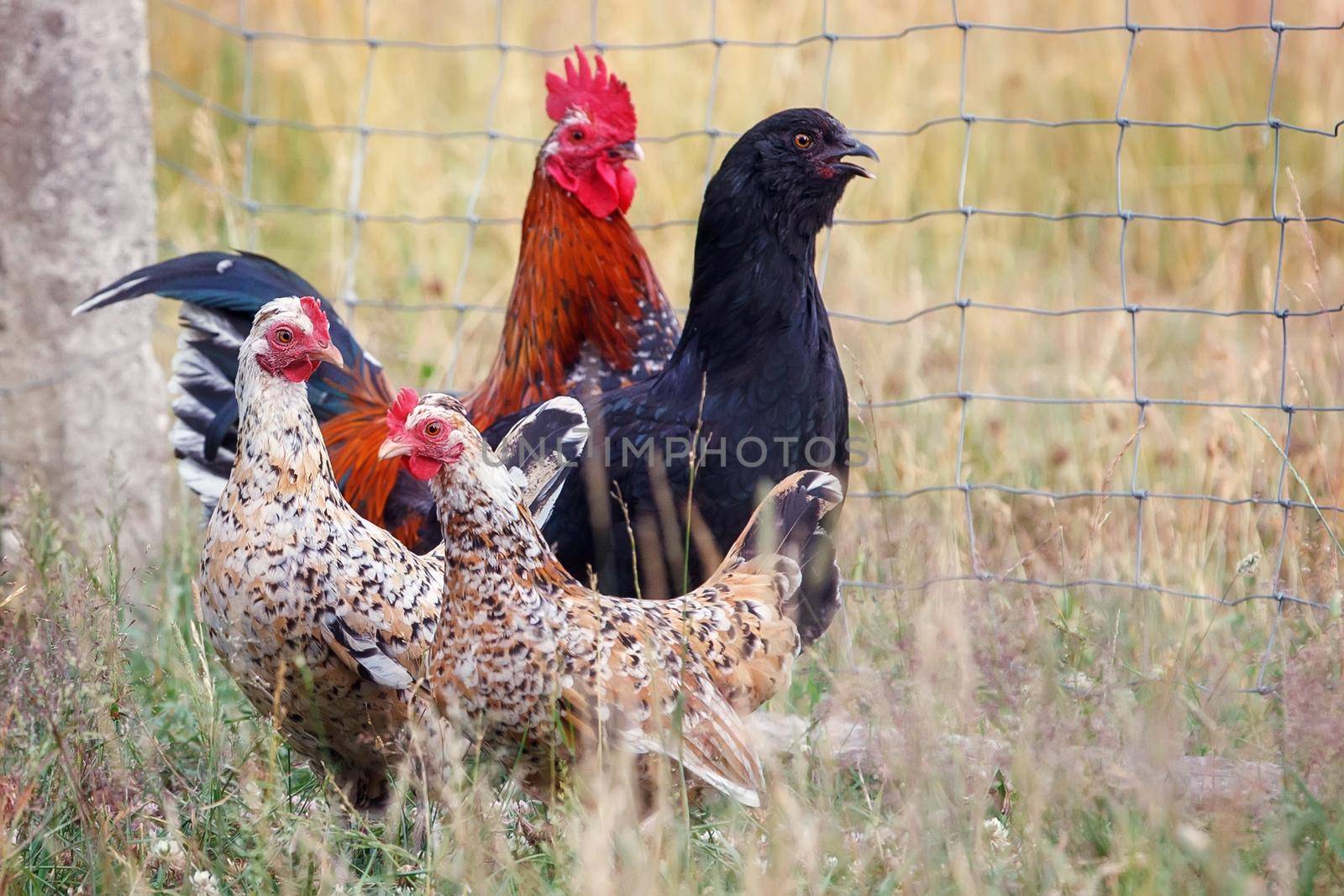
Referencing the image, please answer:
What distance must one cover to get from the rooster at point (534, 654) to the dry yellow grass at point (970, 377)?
0.17 metres

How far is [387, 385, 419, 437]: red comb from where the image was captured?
110 inches

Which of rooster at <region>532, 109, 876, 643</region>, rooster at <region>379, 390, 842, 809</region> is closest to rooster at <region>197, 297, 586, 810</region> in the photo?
rooster at <region>379, 390, 842, 809</region>

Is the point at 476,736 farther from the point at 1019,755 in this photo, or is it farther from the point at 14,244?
the point at 14,244

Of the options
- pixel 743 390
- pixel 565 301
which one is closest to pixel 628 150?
pixel 565 301

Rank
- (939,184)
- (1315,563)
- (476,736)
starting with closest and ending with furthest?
(476,736), (1315,563), (939,184)

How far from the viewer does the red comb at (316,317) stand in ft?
9.66

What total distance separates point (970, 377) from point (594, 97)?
8.39 feet

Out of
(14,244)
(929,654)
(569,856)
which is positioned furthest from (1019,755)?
(14,244)

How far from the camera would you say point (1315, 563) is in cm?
344

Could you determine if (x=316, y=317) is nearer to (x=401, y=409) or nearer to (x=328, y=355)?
(x=328, y=355)

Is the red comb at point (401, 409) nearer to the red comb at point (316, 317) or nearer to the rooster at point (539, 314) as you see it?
the red comb at point (316, 317)

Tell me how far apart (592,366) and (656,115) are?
3.36 meters

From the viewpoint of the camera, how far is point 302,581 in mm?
2781

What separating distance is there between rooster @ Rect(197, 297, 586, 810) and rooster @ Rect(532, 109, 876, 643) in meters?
0.56
